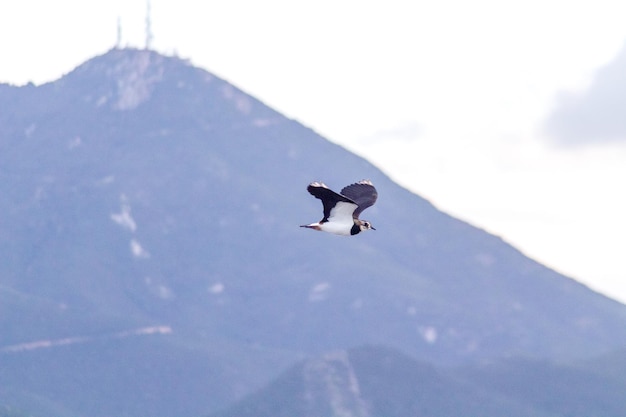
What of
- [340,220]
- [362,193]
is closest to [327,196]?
[340,220]

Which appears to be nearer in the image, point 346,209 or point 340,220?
point 346,209

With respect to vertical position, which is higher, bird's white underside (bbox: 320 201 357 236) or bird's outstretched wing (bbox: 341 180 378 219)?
bird's outstretched wing (bbox: 341 180 378 219)

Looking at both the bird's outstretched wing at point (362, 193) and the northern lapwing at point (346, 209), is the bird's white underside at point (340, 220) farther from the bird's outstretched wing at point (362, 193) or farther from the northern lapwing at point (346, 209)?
the bird's outstretched wing at point (362, 193)

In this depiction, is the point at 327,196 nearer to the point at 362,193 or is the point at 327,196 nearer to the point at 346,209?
the point at 346,209

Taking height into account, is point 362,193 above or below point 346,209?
above

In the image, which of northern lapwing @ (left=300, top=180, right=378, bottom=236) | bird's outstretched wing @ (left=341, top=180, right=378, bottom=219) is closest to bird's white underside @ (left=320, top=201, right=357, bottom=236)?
northern lapwing @ (left=300, top=180, right=378, bottom=236)

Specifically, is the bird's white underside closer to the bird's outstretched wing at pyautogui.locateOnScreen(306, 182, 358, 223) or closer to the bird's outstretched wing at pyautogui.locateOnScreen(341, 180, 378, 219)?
the bird's outstretched wing at pyautogui.locateOnScreen(306, 182, 358, 223)

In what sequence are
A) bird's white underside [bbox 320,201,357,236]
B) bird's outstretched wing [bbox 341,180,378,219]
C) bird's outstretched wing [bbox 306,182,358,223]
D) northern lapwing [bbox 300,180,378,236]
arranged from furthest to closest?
bird's outstretched wing [bbox 341,180,378,219]
bird's white underside [bbox 320,201,357,236]
northern lapwing [bbox 300,180,378,236]
bird's outstretched wing [bbox 306,182,358,223]

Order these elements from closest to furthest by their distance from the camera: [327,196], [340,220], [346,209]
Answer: [327,196] → [346,209] → [340,220]

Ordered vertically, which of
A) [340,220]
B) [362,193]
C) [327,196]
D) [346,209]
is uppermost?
[362,193]

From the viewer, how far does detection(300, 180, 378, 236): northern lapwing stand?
188ft

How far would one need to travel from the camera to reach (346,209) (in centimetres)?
5872

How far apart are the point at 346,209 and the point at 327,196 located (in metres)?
3.34

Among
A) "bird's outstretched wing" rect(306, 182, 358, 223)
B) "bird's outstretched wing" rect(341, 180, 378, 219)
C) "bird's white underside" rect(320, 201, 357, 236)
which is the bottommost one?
"bird's white underside" rect(320, 201, 357, 236)
